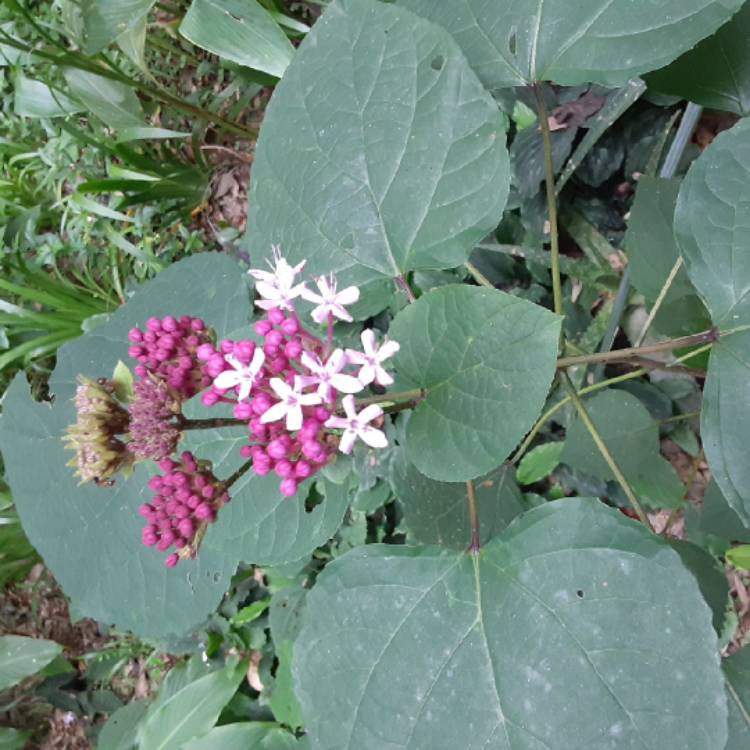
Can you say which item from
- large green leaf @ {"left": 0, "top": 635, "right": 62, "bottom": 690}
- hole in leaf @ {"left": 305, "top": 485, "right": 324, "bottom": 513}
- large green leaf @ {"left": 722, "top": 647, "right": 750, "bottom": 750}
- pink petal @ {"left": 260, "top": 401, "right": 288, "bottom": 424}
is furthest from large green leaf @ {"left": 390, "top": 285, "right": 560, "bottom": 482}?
large green leaf @ {"left": 0, "top": 635, "right": 62, "bottom": 690}

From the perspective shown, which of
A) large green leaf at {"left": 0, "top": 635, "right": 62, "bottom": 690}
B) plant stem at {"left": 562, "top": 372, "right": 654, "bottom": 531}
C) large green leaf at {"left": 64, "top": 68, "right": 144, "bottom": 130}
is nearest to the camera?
plant stem at {"left": 562, "top": 372, "right": 654, "bottom": 531}

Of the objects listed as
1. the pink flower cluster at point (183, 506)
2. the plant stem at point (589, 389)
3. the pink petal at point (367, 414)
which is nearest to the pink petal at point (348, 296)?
the pink petal at point (367, 414)

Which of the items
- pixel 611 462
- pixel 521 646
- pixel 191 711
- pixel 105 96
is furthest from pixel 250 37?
pixel 191 711

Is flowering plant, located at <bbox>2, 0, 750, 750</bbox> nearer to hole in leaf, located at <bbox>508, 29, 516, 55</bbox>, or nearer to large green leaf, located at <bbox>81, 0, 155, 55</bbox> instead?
hole in leaf, located at <bbox>508, 29, 516, 55</bbox>

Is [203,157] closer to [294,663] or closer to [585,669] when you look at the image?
[294,663]

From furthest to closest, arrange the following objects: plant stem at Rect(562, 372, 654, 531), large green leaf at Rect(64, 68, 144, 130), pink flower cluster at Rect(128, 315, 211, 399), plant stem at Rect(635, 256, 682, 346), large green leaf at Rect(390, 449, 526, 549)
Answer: large green leaf at Rect(64, 68, 144, 130) → large green leaf at Rect(390, 449, 526, 549) → plant stem at Rect(635, 256, 682, 346) → plant stem at Rect(562, 372, 654, 531) → pink flower cluster at Rect(128, 315, 211, 399)
